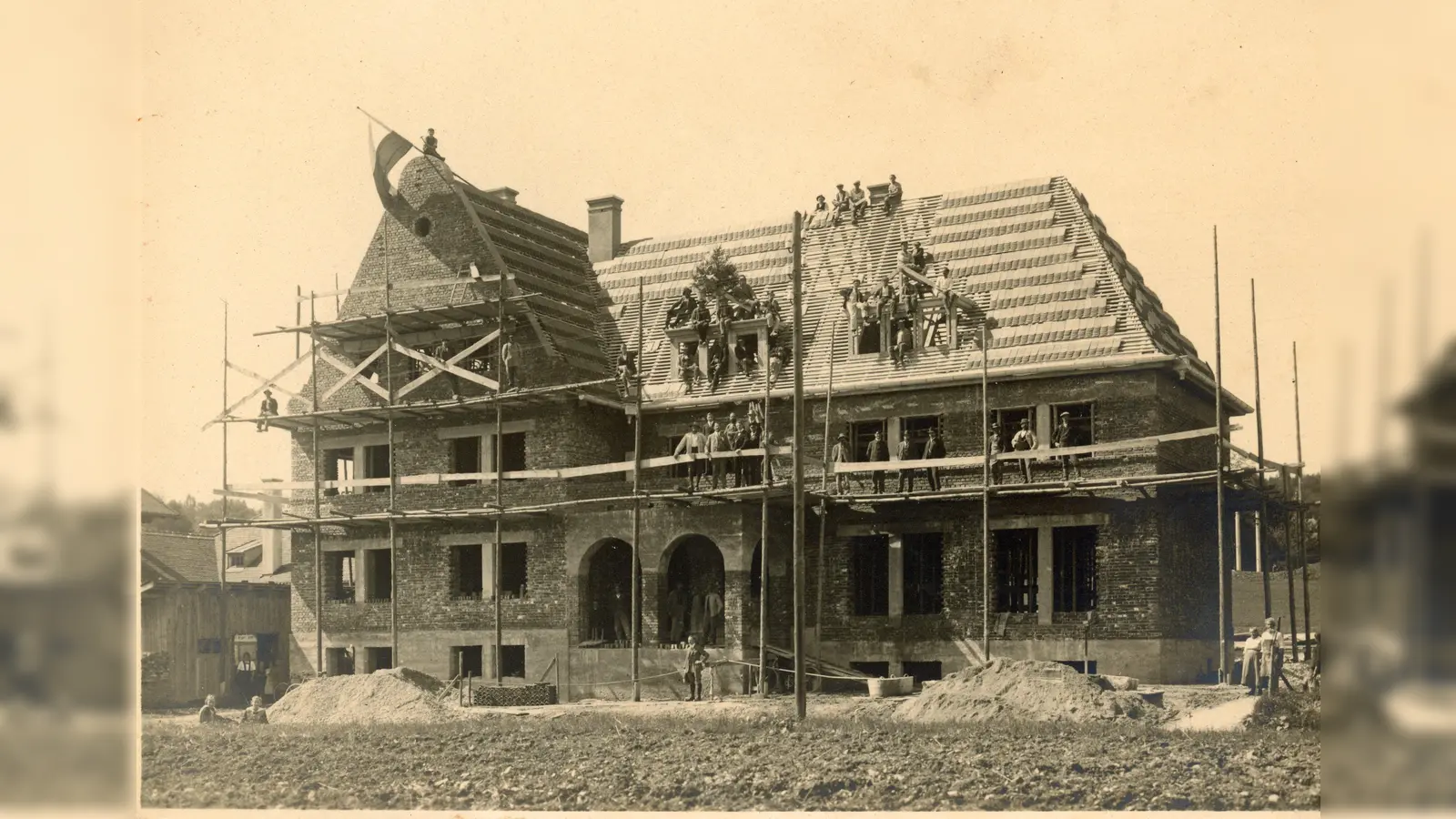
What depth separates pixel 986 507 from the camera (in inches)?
1037

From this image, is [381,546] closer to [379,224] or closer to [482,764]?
[379,224]

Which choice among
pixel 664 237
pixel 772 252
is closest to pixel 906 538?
pixel 772 252

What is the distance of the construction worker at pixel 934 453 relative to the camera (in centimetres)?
2792

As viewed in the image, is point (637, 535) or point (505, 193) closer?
point (637, 535)

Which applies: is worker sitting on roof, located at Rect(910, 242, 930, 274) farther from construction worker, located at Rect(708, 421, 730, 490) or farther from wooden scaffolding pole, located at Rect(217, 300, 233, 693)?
wooden scaffolding pole, located at Rect(217, 300, 233, 693)

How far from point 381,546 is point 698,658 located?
29.0ft

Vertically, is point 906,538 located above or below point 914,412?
below

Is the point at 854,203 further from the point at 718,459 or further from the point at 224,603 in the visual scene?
the point at 224,603

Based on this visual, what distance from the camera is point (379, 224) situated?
3353 centimetres

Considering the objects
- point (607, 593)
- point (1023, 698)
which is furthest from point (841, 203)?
point (1023, 698)

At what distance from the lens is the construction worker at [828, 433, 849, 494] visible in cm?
2853

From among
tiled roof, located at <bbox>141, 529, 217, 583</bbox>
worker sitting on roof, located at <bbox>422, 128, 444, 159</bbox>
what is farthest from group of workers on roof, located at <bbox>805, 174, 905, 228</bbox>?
tiled roof, located at <bbox>141, 529, 217, 583</bbox>

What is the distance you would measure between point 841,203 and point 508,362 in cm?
752
